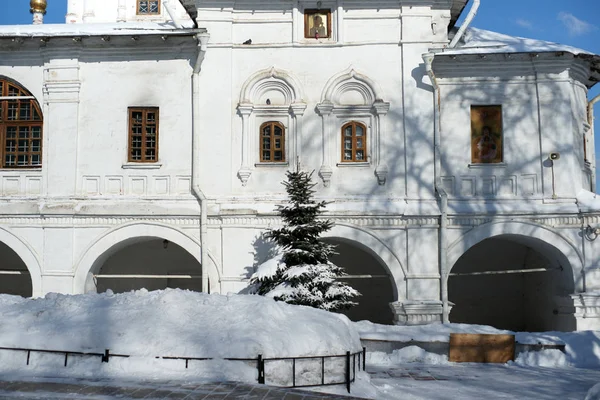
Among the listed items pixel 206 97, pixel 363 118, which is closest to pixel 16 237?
pixel 206 97

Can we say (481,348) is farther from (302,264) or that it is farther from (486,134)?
(486,134)

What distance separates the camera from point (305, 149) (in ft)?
56.4

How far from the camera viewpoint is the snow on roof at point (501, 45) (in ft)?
56.4

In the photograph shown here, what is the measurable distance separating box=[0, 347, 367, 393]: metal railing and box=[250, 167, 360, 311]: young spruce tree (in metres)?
5.01

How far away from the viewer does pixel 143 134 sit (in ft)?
56.8

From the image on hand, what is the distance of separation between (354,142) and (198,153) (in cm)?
382

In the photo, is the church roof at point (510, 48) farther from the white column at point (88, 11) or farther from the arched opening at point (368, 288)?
the white column at point (88, 11)

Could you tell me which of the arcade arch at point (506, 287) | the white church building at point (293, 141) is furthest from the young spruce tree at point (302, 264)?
the arcade arch at point (506, 287)

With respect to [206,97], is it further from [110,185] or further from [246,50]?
[110,185]

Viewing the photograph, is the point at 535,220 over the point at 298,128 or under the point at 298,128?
under

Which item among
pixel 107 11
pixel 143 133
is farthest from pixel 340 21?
pixel 107 11

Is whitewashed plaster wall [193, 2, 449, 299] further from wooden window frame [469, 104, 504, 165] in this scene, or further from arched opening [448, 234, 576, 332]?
arched opening [448, 234, 576, 332]

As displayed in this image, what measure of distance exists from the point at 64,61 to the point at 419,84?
8.79 meters

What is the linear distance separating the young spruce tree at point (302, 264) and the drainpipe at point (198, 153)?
156 centimetres
